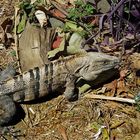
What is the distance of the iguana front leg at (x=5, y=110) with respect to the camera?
20.9ft

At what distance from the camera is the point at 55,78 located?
6637 millimetres

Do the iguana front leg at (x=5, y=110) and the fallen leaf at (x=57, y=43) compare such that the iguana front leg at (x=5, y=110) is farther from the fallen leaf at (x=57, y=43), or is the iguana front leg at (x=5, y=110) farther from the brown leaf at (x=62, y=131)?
the fallen leaf at (x=57, y=43)

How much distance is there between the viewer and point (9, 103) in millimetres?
6449

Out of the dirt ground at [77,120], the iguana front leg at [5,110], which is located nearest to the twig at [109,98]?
the dirt ground at [77,120]

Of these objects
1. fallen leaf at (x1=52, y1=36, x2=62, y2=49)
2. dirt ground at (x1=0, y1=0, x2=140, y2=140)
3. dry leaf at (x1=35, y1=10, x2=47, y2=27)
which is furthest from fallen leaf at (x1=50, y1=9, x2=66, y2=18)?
dirt ground at (x1=0, y1=0, x2=140, y2=140)

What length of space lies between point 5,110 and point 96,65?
132 centimetres

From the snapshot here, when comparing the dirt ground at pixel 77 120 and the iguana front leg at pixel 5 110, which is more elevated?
the iguana front leg at pixel 5 110

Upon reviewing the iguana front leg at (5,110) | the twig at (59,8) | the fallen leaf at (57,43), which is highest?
the twig at (59,8)

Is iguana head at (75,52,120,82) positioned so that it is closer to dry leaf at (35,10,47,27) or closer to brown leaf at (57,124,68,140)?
brown leaf at (57,124,68,140)

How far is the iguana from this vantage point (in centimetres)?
648

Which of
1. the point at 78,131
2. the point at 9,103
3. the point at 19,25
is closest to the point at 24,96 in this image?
the point at 9,103

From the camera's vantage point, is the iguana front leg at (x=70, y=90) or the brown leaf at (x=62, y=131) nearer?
the brown leaf at (x=62, y=131)

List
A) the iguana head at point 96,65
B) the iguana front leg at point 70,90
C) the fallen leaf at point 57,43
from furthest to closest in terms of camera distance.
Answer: the fallen leaf at point 57,43 < the iguana front leg at point 70,90 < the iguana head at point 96,65

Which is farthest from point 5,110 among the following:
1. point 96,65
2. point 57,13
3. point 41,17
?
point 57,13
